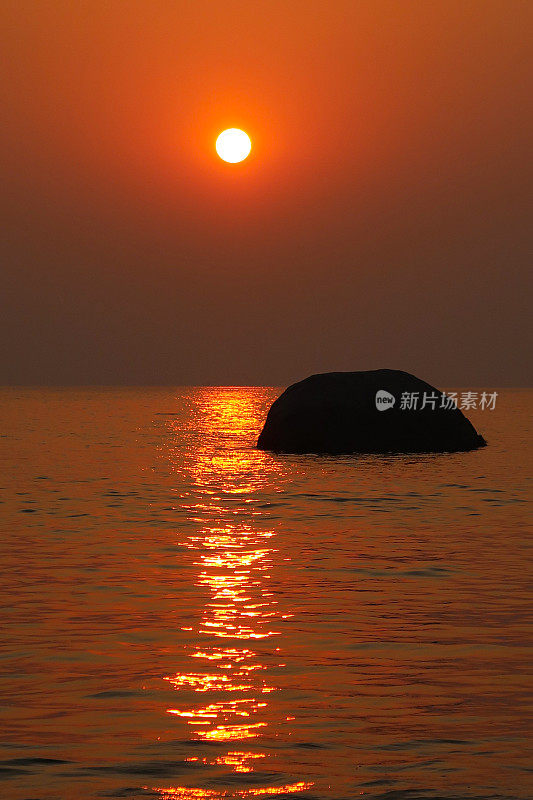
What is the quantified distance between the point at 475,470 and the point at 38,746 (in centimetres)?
2518

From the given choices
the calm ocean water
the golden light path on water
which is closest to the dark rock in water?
the calm ocean water

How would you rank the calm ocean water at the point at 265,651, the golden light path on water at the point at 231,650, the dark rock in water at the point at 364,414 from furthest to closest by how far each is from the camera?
the dark rock in water at the point at 364,414
the golden light path on water at the point at 231,650
the calm ocean water at the point at 265,651

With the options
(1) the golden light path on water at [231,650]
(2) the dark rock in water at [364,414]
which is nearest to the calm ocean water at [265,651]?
(1) the golden light path on water at [231,650]

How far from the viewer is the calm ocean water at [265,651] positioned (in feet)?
21.7

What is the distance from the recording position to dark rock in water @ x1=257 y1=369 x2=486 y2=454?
114 ft

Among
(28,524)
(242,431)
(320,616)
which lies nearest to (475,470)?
(28,524)

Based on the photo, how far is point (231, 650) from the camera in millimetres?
9719

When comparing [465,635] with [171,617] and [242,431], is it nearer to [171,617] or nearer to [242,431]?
[171,617]

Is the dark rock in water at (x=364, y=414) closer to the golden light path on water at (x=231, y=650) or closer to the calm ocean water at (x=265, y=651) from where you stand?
the calm ocean water at (x=265, y=651)

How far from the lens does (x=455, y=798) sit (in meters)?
6.10

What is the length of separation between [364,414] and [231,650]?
25546 millimetres

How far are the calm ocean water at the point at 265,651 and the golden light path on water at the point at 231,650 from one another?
2cm

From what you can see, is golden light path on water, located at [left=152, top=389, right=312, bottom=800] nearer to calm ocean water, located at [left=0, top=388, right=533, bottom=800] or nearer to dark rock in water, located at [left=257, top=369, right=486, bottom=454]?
calm ocean water, located at [left=0, top=388, right=533, bottom=800]

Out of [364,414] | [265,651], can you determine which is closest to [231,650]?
[265,651]
